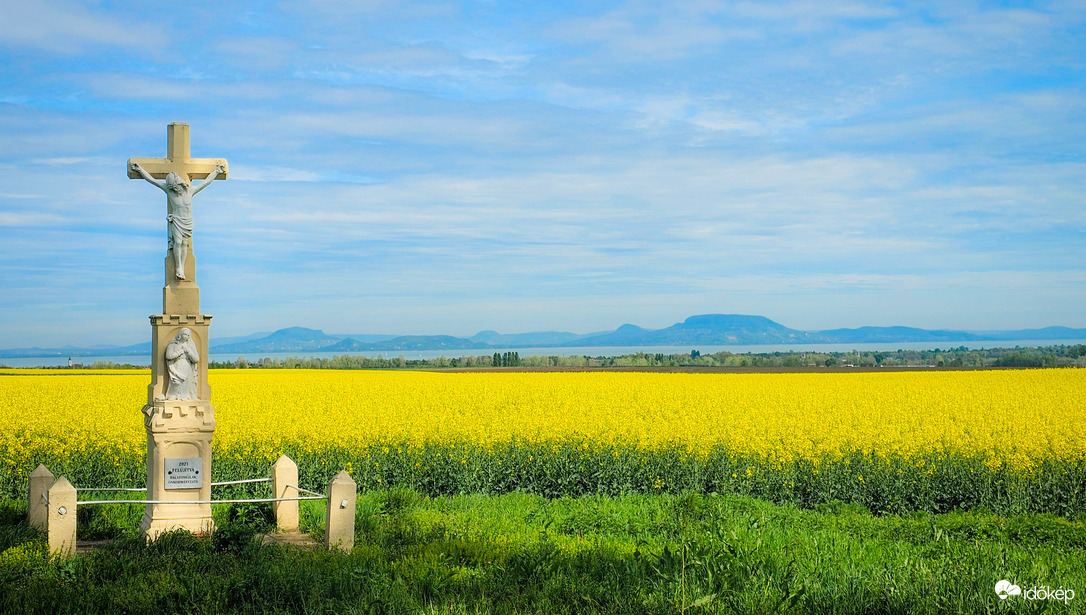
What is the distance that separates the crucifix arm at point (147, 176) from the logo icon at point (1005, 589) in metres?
11.4

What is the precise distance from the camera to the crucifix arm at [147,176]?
38.7 ft

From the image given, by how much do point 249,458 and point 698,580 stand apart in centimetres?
1134

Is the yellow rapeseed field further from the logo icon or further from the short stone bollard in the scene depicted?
the logo icon

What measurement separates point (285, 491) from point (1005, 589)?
31.0 feet

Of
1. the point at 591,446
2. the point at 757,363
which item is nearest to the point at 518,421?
the point at 591,446

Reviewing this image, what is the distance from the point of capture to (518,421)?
62.3 feet

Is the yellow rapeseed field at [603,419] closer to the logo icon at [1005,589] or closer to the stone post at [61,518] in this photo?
the stone post at [61,518]

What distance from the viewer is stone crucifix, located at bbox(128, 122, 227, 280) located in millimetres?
11742

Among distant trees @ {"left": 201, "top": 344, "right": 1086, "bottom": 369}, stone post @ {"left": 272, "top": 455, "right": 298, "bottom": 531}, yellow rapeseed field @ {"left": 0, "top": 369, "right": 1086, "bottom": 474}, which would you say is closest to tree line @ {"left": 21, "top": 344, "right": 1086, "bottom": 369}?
distant trees @ {"left": 201, "top": 344, "right": 1086, "bottom": 369}

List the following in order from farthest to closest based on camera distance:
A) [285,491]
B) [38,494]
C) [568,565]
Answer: [285,491] < [38,494] < [568,565]

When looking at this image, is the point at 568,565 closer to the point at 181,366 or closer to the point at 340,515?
the point at 340,515

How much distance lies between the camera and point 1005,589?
7.97 m

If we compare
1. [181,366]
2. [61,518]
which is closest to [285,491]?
[181,366]

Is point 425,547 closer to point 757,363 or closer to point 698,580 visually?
point 698,580
